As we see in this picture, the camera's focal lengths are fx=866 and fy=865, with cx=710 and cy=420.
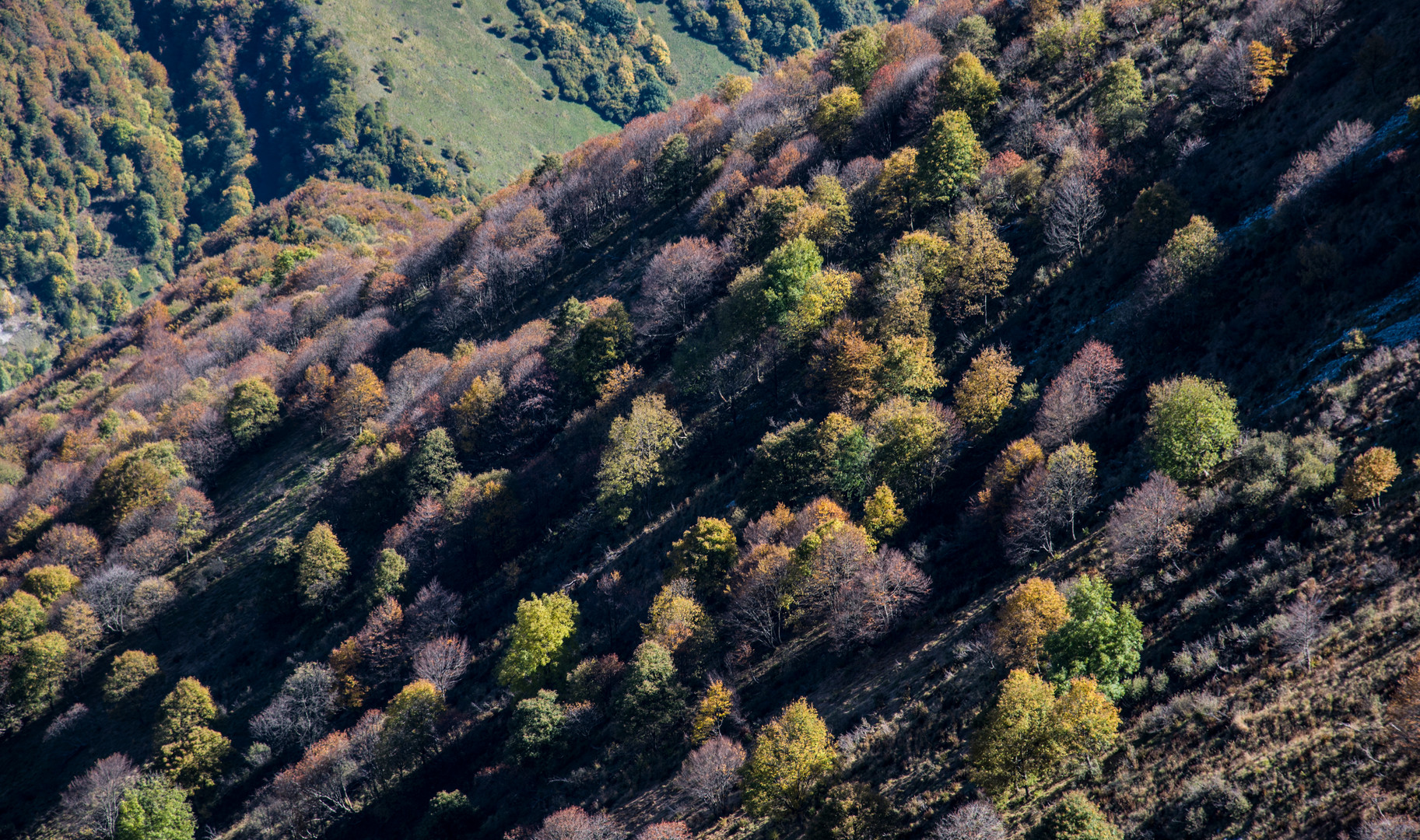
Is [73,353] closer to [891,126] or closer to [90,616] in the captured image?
[90,616]

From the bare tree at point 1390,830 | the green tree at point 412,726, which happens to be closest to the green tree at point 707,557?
the green tree at point 412,726

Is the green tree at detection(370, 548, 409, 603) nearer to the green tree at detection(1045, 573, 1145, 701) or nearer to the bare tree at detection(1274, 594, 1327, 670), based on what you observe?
the green tree at detection(1045, 573, 1145, 701)

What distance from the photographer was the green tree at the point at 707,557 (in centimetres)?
6138

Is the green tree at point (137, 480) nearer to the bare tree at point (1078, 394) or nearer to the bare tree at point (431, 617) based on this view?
the bare tree at point (431, 617)

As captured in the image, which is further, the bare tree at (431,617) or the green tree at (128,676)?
the green tree at (128,676)

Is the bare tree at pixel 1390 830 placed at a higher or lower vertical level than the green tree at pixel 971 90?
lower

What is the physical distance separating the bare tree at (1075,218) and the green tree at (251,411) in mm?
92085

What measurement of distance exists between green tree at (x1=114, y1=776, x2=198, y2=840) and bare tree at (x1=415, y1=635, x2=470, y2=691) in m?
19.7

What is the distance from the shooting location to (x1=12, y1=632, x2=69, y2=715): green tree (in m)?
79.9

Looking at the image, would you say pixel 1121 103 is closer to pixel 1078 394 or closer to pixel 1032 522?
pixel 1078 394

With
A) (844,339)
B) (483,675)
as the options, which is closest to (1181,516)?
(844,339)

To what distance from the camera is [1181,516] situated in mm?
47750

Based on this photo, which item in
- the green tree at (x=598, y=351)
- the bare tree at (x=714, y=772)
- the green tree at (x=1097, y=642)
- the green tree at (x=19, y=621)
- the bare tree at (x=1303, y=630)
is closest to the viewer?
the bare tree at (x=1303, y=630)

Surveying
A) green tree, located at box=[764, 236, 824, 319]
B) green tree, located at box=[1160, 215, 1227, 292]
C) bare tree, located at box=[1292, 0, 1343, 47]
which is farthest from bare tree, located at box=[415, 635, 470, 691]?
bare tree, located at box=[1292, 0, 1343, 47]
